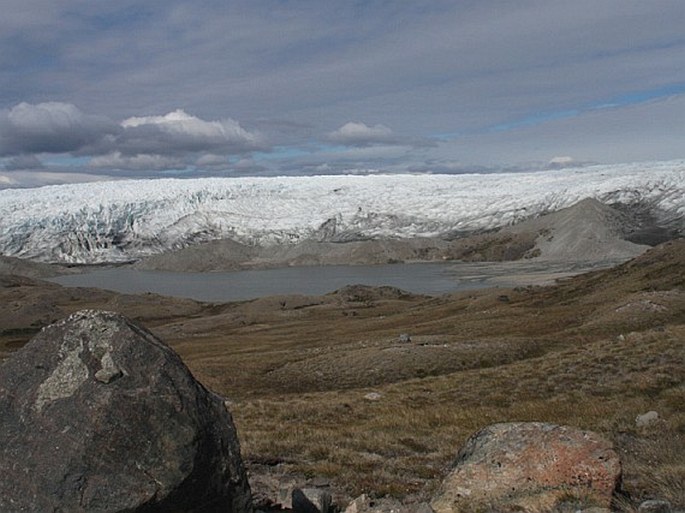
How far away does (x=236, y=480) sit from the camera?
9.05 m

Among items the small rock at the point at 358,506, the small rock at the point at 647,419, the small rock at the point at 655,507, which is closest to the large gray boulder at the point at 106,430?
the small rock at the point at 358,506

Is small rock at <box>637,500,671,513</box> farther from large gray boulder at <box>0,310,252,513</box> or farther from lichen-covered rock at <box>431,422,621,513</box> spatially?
large gray boulder at <box>0,310,252,513</box>

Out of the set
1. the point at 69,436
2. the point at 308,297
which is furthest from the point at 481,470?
the point at 308,297

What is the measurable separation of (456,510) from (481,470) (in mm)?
734

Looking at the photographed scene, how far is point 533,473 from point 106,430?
5.53m

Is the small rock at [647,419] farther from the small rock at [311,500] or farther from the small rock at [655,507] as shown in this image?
the small rock at [311,500]

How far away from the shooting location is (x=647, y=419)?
1500 cm

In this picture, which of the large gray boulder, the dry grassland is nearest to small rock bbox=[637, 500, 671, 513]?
the dry grassland

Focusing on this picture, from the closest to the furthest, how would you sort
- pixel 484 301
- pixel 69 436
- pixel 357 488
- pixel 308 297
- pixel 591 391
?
pixel 69 436 < pixel 357 488 < pixel 591 391 < pixel 484 301 < pixel 308 297

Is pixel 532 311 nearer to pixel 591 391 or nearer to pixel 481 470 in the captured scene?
pixel 591 391

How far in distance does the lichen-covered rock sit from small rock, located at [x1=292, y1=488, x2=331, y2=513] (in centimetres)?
178

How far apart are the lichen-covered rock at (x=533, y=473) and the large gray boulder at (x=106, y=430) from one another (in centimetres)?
312

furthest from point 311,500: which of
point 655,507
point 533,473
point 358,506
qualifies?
point 655,507

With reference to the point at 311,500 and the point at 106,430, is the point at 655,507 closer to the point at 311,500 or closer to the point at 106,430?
the point at 311,500
